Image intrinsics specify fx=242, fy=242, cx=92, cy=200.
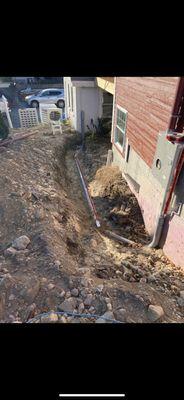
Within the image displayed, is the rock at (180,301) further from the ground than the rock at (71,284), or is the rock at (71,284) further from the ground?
the rock at (71,284)

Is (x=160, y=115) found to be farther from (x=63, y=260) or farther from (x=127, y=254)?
(x=63, y=260)

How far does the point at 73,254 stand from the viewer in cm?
477

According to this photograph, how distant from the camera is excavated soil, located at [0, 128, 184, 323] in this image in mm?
3236

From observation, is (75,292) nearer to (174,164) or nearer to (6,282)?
(6,282)

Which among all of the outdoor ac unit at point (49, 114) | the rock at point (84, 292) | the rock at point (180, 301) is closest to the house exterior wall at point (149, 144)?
the rock at point (180, 301)

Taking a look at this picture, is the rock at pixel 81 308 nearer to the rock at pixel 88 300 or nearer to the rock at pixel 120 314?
the rock at pixel 88 300

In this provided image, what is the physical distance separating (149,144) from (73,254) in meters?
3.02

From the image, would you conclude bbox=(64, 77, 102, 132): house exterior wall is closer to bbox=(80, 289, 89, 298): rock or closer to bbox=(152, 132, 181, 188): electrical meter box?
bbox=(152, 132, 181, 188): electrical meter box

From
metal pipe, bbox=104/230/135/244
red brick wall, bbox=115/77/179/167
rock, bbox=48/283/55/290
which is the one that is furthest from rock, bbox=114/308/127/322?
red brick wall, bbox=115/77/179/167

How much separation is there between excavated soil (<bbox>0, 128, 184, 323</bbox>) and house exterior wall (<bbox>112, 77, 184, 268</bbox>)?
0.40 m

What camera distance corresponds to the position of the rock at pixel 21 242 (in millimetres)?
4371

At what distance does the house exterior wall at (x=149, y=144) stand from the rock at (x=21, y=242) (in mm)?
2829

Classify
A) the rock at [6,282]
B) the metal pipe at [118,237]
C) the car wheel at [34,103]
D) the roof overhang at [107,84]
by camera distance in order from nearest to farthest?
the rock at [6,282], the metal pipe at [118,237], the roof overhang at [107,84], the car wheel at [34,103]

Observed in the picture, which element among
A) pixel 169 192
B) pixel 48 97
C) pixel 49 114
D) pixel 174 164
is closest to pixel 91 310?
pixel 169 192
